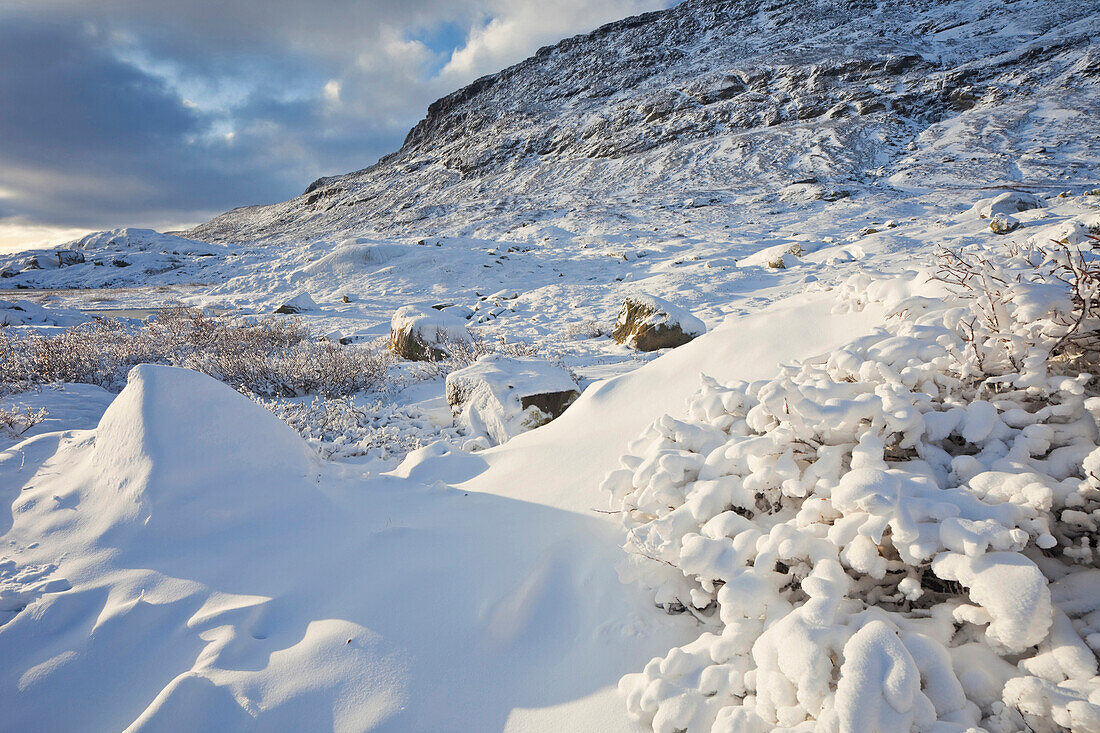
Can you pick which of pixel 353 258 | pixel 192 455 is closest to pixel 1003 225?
pixel 192 455

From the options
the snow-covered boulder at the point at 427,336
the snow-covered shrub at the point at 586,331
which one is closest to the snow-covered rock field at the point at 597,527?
the snow-covered boulder at the point at 427,336

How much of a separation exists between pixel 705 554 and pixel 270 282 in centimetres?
1831

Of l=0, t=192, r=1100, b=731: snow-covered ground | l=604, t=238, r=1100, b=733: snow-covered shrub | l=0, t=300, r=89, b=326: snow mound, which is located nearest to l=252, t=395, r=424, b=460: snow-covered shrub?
l=0, t=192, r=1100, b=731: snow-covered ground

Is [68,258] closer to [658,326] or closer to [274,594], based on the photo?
[658,326]

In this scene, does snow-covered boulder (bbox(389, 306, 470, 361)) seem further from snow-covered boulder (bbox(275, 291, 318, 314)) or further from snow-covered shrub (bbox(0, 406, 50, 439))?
snow-covered boulder (bbox(275, 291, 318, 314))

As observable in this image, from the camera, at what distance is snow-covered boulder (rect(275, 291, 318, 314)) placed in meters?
11.3

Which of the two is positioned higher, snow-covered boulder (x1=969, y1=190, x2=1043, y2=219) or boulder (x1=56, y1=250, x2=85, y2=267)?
boulder (x1=56, y1=250, x2=85, y2=267)

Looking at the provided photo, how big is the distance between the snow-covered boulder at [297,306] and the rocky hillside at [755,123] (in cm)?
1211

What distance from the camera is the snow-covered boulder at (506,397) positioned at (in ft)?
12.7

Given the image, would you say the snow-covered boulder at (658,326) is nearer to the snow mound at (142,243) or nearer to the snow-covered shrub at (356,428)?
the snow-covered shrub at (356,428)

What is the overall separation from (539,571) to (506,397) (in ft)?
7.23

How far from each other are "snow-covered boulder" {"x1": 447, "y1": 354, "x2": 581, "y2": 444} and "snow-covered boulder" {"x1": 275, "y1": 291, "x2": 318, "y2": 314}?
8952 mm

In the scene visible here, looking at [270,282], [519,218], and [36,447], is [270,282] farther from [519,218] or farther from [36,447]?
[36,447]

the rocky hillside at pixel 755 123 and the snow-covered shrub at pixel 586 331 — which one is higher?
the rocky hillside at pixel 755 123
